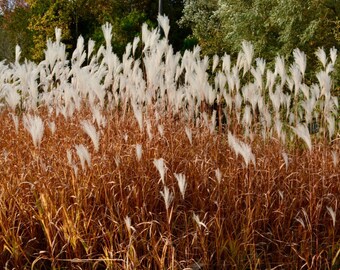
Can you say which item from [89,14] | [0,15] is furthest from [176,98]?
[0,15]

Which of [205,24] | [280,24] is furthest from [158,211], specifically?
[205,24]

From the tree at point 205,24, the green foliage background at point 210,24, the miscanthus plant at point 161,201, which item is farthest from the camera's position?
the tree at point 205,24

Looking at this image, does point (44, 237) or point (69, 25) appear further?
point (69, 25)

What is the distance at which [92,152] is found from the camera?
4098mm

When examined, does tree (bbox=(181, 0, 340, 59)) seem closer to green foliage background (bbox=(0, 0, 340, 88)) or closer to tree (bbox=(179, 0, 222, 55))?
green foliage background (bbox=(0, 0, 340, 88))

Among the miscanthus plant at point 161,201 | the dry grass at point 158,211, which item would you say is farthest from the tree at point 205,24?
the dry grass at point 158,211

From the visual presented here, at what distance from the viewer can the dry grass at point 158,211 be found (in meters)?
3.38

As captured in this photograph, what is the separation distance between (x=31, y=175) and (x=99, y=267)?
2.42 ft

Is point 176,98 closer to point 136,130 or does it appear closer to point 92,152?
point 136,130

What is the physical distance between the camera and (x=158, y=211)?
3.79 meters

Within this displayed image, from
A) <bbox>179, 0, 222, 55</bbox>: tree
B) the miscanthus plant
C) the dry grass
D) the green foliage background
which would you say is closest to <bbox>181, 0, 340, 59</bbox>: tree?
the green foliage background

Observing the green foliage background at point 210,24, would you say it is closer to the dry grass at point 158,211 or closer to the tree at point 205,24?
the tree at point 205,24

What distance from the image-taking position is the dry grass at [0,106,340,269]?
133 inches

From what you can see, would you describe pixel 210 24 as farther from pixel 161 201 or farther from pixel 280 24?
pixel 161 201
